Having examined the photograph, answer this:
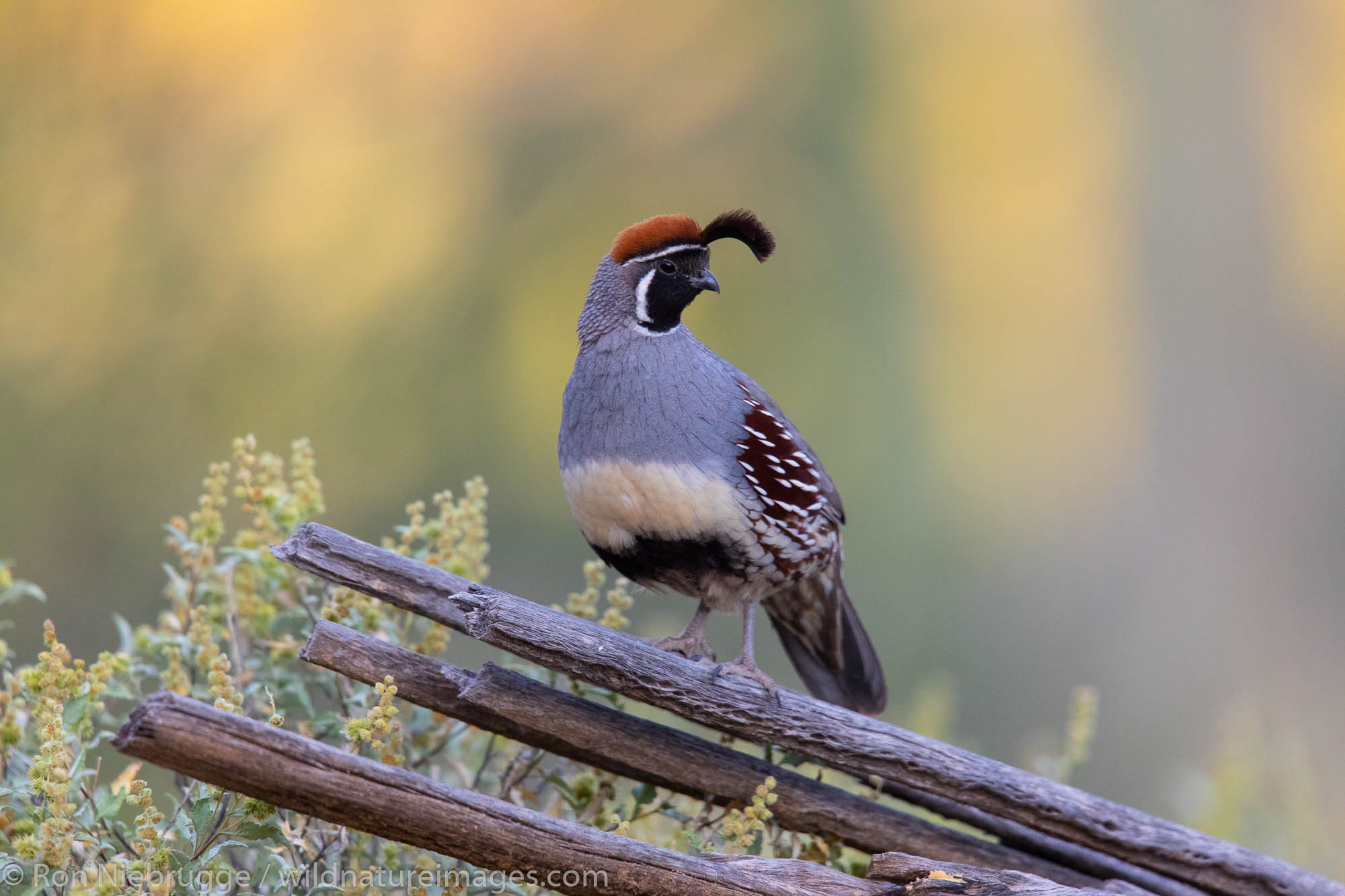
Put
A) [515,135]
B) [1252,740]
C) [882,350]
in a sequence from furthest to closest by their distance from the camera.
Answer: [882,350]
[515,135]
[1252,740]

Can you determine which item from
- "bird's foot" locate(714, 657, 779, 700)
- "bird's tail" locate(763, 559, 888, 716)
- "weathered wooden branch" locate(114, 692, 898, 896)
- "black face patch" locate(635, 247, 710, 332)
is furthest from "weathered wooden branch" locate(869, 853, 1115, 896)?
"black face patch" locate(635, 247, 710, 332)

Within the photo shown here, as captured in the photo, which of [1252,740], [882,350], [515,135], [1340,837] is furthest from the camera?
[882,350]

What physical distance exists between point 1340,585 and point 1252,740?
3.51 meters

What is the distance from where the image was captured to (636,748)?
80.4 inches

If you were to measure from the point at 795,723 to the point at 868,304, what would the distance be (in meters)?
4.57

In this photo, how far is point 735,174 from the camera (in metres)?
6.07

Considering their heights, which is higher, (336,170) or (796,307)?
(796,307)

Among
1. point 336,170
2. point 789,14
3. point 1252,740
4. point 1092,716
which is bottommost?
point 1092,716

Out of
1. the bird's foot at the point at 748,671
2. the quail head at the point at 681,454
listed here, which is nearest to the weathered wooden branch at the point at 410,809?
the bird's foot at the point at 748,671

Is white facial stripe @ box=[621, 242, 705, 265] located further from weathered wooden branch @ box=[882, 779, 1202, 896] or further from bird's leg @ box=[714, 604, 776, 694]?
weathered wooden branch @ box=[882, 779, 1202, 896]

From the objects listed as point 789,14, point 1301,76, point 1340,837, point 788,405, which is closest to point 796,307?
point 788,405

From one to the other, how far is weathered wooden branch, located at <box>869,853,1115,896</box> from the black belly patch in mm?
711

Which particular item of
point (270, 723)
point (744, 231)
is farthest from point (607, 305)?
point (270, 723)

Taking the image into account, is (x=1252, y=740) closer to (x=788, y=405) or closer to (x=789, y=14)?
(x=788, y=405)
